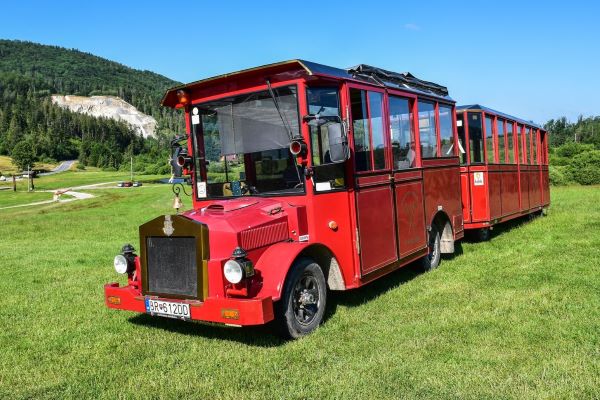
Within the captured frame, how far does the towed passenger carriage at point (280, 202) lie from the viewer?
17.1 feet

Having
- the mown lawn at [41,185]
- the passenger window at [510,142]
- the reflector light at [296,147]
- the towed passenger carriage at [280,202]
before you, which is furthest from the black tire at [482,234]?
the mown lawn at [41,185]

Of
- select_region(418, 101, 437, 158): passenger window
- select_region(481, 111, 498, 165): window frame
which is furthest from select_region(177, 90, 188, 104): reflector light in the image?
select_region(481, 111, 498, 165): window frame

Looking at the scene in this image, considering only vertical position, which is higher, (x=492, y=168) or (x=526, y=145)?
(x=526, y=145)

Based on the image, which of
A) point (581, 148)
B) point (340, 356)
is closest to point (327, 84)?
point (340, 356)

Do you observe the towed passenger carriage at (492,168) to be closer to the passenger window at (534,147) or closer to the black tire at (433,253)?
the passenger window at (534,147)

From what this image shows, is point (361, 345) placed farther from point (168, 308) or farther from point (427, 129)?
point (427, 129)

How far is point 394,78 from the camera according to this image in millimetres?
7902

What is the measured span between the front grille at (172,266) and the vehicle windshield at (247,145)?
1.24 metres

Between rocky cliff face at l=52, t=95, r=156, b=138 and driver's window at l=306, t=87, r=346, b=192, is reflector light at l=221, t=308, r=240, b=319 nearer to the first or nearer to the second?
driver's window at l=306, t=87, r=346, b=192

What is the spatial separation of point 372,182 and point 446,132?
326 cm

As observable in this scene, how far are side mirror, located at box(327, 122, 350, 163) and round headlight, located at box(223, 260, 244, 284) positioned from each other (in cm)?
150

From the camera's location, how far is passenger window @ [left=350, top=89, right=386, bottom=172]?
6418 mm

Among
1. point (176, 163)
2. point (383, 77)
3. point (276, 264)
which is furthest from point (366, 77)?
point (276, 264)

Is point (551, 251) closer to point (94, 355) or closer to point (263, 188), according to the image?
point (263, 188)
